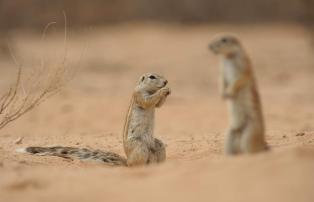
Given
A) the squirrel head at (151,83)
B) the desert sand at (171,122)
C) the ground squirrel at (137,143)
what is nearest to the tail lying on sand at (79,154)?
the ground squirrel at (137,143)

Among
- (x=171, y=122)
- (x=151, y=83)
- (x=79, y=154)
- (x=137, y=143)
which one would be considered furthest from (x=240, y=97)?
(x=171, y=122)

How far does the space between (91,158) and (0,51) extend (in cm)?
1737

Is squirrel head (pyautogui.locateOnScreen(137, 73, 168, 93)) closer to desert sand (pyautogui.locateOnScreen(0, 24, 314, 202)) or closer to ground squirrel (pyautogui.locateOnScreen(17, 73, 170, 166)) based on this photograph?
ground squirrel (pyautogui.locateOnScreen(17, 73, 170, 166))

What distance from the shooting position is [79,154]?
9.05 meters

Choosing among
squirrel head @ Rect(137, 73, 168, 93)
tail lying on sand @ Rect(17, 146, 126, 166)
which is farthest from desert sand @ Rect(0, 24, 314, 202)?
squirrel head @ Rect(137, 73, 168, 93)

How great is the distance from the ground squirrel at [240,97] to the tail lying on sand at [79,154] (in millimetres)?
2199

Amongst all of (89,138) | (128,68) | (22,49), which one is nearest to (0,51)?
(22,49)

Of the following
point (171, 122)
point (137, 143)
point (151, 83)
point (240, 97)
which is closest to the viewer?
point (240, 97)

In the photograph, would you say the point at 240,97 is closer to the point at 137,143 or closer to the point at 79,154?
the point at 137,143

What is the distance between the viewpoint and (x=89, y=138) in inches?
437

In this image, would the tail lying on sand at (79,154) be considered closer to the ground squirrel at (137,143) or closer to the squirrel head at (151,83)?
the ground squirrel at (137,143)

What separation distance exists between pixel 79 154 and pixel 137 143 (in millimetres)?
709

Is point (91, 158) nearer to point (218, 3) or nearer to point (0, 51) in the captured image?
point (0, 51)

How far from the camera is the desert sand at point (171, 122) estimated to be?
6.36 m
